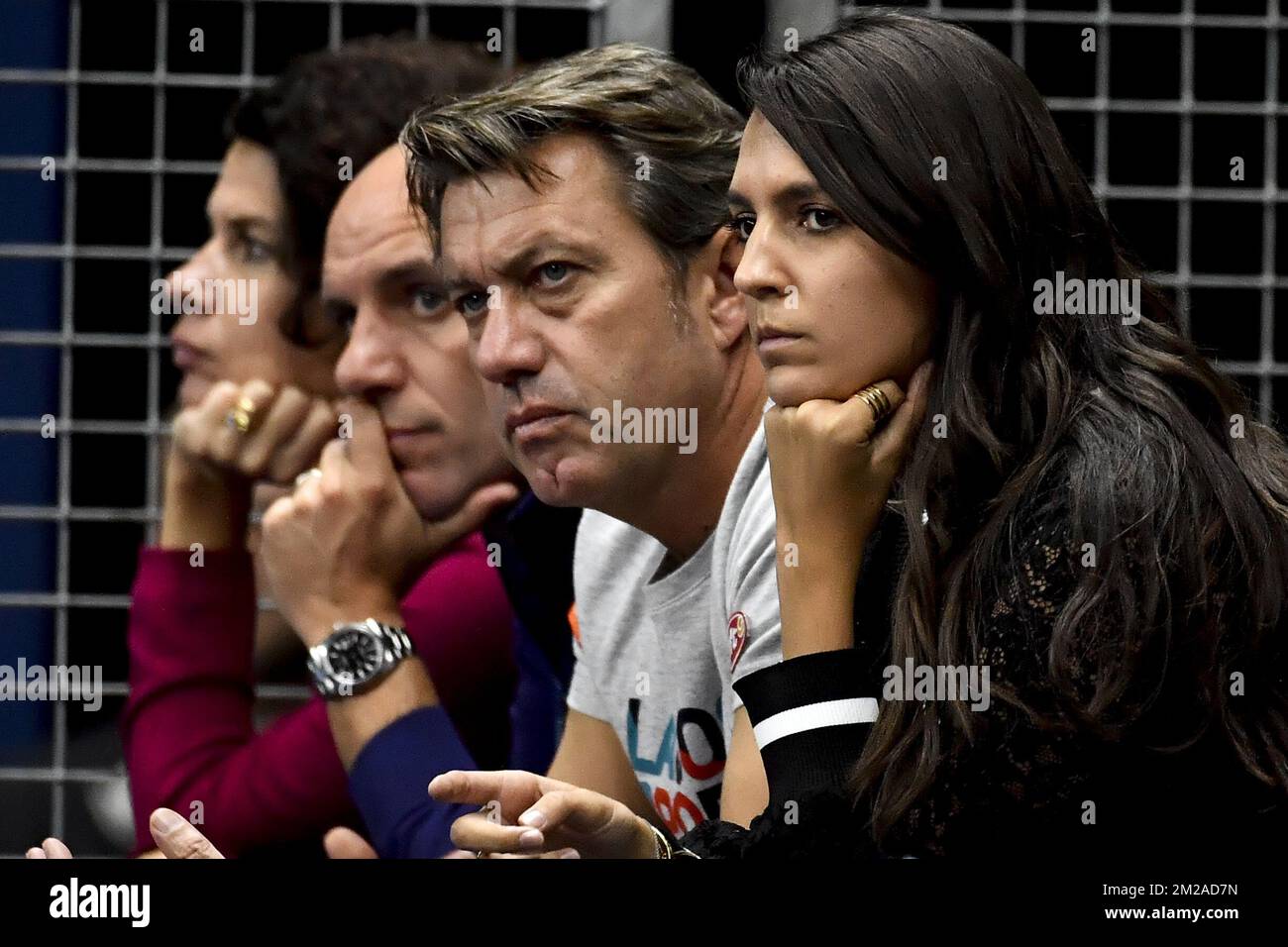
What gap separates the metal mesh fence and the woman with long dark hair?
433 millimetres

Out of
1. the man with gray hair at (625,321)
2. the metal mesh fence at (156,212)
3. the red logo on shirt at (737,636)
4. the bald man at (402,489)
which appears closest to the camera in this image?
the red logo on shirt at (737,636)

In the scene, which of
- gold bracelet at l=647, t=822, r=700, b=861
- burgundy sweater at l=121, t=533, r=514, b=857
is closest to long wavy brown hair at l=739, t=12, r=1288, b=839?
gold bracelet at l=647, t=822, r=700, b=861

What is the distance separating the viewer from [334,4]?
8.99 feet

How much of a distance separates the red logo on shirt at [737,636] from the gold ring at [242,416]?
43.4 inches

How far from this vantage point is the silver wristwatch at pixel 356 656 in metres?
2.31

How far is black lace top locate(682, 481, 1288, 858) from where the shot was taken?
61.8 inches

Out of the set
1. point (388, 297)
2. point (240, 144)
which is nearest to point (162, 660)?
point (388, 297)

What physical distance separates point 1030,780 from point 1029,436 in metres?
0.33

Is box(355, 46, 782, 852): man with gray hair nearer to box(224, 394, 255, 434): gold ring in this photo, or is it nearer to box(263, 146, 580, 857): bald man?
box(263, 146, 580, 857): bald man

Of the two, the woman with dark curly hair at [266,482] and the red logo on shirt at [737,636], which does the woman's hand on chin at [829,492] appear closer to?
the red logo on shirt at [737,636]

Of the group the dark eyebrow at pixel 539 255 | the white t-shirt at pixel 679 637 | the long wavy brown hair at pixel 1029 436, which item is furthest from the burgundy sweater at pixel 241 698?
the long wavy brown hair at pixel 1029 436

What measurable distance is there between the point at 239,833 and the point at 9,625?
1.46 m

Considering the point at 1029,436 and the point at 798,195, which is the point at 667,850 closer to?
the point at 1029,436
